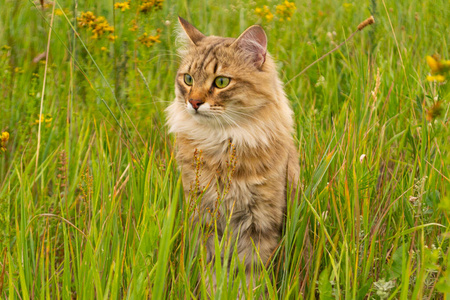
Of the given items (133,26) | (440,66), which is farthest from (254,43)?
(440,66)

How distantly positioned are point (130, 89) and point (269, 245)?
4.43ft

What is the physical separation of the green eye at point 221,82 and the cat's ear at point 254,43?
0.20 meters

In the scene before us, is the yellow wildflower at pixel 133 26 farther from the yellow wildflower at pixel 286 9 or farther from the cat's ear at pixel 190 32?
the yellow wildflower at pixel 286 9

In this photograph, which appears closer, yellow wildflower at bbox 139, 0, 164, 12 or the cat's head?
the cat's head

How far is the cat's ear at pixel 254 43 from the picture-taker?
101 inches

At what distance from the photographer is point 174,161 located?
268 cm

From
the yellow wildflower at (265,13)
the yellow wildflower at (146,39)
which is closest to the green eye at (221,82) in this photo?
the yellow wildflower at (146,39)

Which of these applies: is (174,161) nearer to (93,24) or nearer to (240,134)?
(240,134)

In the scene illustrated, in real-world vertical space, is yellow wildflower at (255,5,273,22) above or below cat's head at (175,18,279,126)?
above

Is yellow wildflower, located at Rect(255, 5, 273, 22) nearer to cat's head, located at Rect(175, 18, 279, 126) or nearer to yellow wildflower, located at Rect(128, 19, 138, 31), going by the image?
yellow wildflower, located at Rect(128, 19, 138, 31)

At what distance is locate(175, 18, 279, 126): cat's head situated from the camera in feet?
8.16

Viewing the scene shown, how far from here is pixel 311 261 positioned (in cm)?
209

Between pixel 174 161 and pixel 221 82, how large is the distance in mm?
499

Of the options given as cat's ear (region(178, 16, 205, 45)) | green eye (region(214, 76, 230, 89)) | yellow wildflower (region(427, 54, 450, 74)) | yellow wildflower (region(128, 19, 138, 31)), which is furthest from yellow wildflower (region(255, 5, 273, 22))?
yellow wildflower (region(427, 54, 450, 74))
